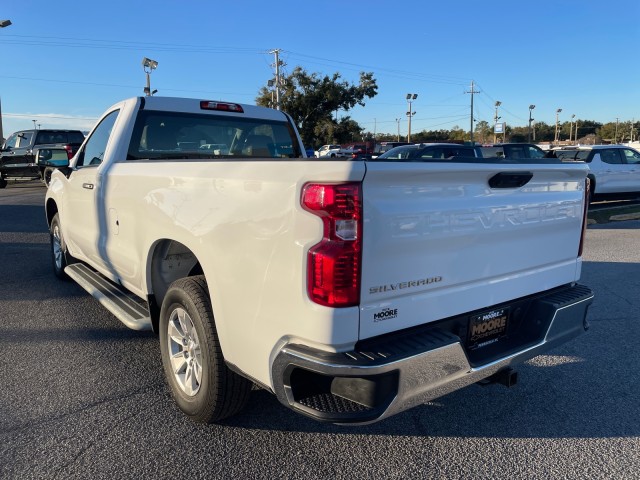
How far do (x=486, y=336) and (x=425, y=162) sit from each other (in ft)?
3.68

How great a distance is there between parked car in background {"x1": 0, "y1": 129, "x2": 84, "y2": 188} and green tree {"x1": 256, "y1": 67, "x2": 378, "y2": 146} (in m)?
35.8

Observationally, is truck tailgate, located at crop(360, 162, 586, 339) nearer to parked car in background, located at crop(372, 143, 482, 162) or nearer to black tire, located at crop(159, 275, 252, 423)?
black tire, located at crop(159, 275, 252, 423)

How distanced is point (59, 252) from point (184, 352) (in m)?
3.86

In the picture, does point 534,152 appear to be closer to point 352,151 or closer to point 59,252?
point 352,151

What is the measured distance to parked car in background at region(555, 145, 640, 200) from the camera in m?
15.1

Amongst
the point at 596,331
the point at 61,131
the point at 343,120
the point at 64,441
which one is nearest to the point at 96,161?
the point at 64,441

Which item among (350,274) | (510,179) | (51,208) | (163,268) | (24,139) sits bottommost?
(163,268)

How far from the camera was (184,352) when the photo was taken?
10.7ft

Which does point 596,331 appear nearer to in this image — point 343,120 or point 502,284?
point 502,284

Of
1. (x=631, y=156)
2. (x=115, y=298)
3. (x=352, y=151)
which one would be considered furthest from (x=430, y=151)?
(x=352, y=151)

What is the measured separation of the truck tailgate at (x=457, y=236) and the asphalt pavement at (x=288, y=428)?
0.86m

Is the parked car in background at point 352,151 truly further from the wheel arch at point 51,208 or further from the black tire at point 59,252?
the wheel arch at point 51,208

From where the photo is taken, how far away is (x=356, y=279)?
2.18 m

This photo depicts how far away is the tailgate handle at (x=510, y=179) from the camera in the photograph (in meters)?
2.68
